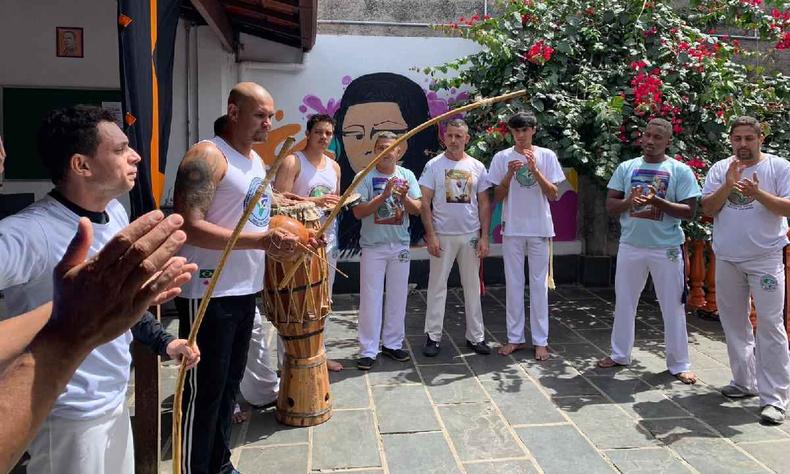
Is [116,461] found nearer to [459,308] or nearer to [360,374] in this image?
[360,374]

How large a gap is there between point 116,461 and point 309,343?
1.91 m

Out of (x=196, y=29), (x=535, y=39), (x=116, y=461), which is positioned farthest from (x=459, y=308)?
(x=116, y=461)

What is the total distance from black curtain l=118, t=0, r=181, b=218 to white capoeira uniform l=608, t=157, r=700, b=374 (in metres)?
3.40

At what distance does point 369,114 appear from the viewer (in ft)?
25.3

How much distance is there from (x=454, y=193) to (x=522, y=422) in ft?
6.68

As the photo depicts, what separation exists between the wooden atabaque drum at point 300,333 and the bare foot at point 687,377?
263 cm

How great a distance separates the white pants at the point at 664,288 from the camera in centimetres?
459

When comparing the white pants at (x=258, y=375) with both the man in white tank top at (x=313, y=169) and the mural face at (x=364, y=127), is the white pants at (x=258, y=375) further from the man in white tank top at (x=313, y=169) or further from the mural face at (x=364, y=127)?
the mural face at (x=364, y=127)

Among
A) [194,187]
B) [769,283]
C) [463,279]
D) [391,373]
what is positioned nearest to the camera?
[194,187]

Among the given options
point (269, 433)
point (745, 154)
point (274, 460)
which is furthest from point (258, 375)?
point (745, 154)

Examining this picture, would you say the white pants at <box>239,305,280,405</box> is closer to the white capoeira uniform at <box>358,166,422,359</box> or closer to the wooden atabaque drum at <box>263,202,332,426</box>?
the wooden atabaque drum at <box>263,202,332,426</box>

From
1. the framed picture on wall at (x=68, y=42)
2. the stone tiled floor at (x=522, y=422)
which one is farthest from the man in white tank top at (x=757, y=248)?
the framed picture on wall at (x=68, y=42)

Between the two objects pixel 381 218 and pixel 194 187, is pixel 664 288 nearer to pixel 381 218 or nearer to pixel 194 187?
pixel 381 218

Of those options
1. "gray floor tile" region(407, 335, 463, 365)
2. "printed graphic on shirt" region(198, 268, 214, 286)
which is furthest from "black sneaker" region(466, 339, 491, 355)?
"printed graphic on shirt" region(198, 268, 214, 286)
